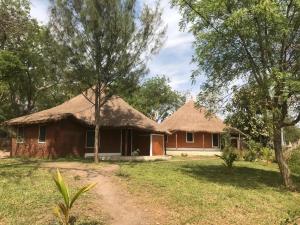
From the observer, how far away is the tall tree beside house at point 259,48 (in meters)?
17.9

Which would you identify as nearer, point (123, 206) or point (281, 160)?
point (123, 206)

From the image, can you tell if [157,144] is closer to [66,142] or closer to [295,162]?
[66,142]

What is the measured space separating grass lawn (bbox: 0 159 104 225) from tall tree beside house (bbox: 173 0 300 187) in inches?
382

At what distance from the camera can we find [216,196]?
53.5 feet

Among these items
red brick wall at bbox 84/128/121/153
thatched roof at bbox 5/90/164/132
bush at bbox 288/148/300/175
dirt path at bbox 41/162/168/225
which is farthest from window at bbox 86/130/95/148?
bush at bbox 288/148/300/175

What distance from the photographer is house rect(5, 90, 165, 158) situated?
105 feet

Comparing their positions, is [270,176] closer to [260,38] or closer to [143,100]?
[260,38]

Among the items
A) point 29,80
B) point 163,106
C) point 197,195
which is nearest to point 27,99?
point 29,80

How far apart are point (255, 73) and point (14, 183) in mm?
12585

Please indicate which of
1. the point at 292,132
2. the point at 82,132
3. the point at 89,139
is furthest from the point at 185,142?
the point at 292,132

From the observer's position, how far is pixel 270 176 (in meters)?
24.1

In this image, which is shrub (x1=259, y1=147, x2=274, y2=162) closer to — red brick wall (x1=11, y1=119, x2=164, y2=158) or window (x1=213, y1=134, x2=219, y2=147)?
window (x1=213, y1=134, x2=219, y2=147)

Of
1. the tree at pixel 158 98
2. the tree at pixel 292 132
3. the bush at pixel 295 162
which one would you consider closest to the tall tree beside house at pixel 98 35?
the bush at pixel 295 162

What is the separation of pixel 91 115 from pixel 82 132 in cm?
168
